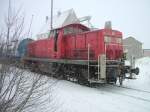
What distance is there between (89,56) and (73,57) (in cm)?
151

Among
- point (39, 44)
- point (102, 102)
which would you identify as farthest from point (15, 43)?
point (39, 44)

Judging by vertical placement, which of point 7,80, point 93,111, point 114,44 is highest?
point 114,44

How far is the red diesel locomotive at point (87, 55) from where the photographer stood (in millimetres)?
9743

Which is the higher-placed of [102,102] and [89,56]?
[89,56]

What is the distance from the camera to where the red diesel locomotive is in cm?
974

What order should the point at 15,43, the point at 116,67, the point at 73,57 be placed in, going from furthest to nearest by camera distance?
the point at 73,57 → the point at 116,67 → the point at 15,43

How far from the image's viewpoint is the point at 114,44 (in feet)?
35.0

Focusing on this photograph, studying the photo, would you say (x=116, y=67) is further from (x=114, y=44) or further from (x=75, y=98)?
(x=75, y=98)

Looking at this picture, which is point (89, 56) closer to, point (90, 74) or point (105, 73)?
point (90, 74)

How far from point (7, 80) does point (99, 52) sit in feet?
23.5

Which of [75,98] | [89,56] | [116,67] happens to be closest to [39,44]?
Answer: [89,56]

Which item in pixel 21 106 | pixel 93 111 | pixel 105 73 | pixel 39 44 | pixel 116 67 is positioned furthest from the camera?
pixel 39 44

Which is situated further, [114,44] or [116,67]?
[114,44]

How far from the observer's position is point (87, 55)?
10930mm
